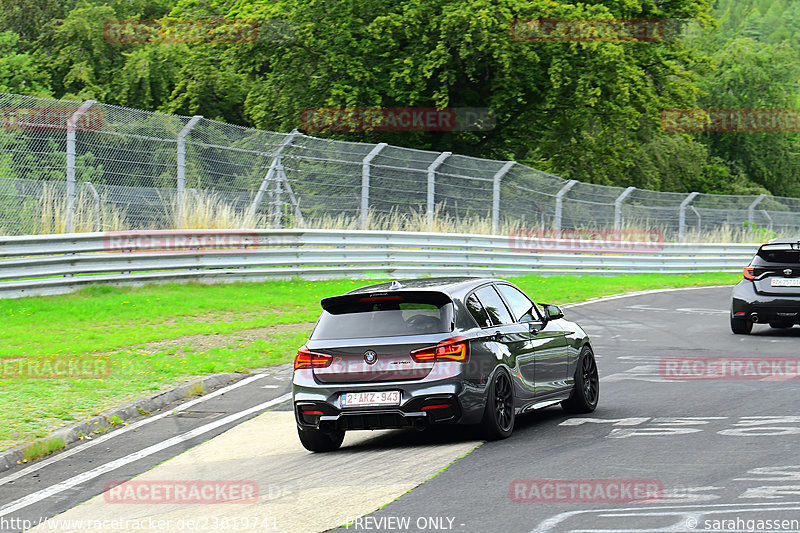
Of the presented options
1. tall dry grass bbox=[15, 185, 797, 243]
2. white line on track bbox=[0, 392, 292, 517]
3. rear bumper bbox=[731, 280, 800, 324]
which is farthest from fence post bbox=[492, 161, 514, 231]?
white line on track bbox=[0, 392, 292, 517]

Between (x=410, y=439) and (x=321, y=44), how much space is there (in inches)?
1115

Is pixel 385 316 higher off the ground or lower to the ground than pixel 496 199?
lower

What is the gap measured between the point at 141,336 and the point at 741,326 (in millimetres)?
9187

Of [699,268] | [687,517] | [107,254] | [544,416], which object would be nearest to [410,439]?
[544,416]

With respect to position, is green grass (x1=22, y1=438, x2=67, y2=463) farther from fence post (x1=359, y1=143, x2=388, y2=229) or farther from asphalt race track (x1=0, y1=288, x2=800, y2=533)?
fence post (x1=359, y1=143, x2=388, y2=229)

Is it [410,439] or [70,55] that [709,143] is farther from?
[410,439]

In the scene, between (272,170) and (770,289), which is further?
(272,170)

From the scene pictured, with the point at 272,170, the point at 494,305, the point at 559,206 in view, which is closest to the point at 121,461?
the point at 494,305

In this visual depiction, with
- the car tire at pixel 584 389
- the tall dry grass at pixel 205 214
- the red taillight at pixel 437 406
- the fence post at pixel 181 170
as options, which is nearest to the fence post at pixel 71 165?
the tall dry grass at pixel 205 214

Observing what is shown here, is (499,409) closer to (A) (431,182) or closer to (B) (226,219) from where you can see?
(B) (226,219)

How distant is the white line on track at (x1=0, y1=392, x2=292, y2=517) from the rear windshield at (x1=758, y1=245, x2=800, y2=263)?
9309mm

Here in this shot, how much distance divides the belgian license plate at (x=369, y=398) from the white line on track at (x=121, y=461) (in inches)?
65.2

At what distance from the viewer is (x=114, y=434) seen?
32.9ft

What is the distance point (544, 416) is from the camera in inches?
420
